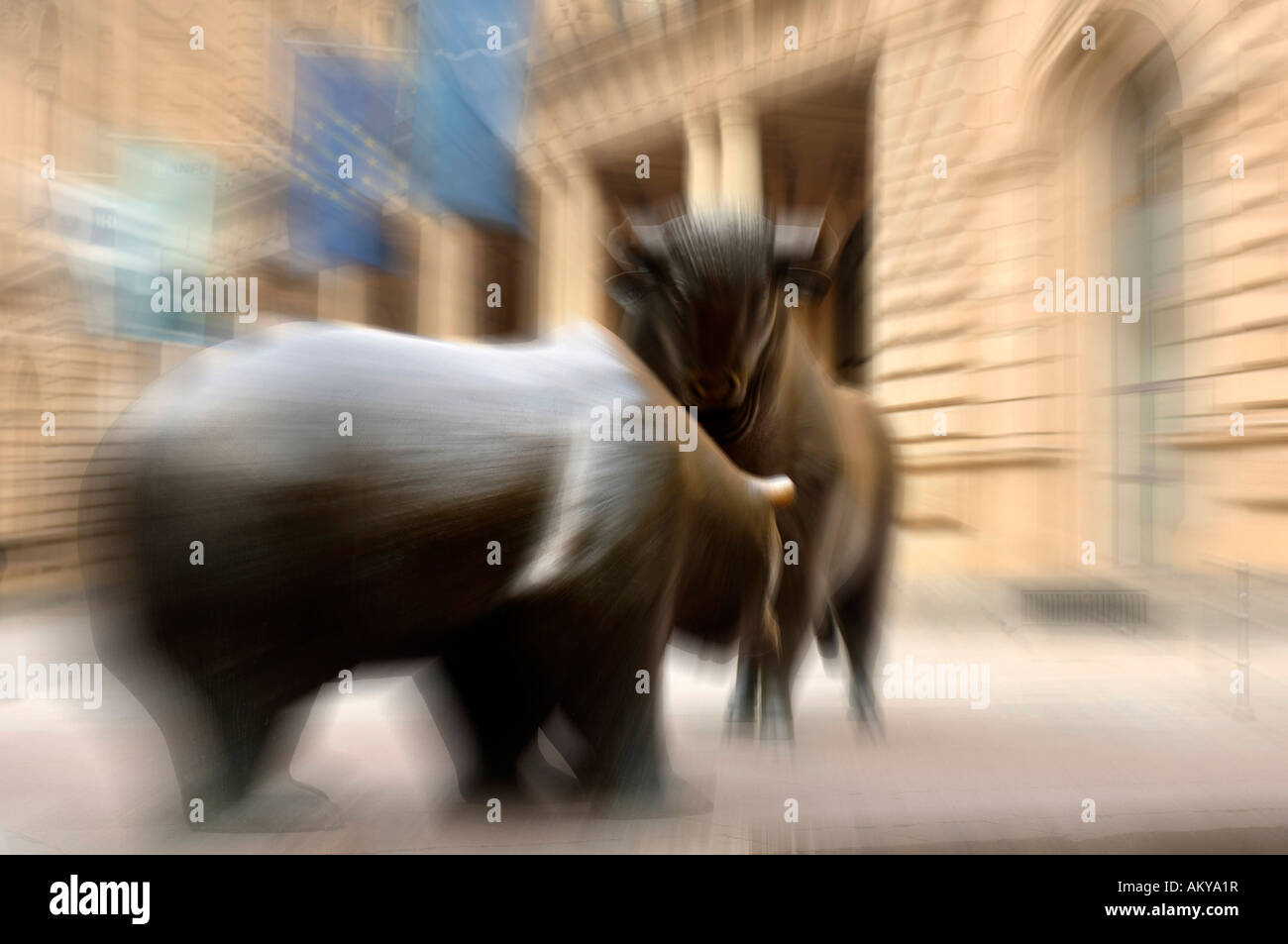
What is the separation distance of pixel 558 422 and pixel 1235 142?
7.19 metres

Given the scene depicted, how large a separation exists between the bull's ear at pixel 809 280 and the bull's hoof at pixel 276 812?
2363 millimetres

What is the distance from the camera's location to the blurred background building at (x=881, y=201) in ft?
26.4

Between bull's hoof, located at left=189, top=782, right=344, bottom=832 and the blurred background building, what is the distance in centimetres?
390

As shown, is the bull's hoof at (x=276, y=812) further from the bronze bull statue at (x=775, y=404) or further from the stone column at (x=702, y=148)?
the stone column at (x=702, y=148)

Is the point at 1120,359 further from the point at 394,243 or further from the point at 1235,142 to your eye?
the point at 394,243

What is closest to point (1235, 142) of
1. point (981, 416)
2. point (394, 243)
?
point (981, 416)

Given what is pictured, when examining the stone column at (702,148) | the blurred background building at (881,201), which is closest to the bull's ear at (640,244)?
the blurred background building at (881,201)

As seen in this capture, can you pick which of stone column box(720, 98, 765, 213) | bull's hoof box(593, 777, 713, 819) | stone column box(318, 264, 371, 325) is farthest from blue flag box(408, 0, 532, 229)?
bull's hoof box(593, 777, 713, 819)

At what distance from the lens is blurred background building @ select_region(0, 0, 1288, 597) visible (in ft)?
26.4
